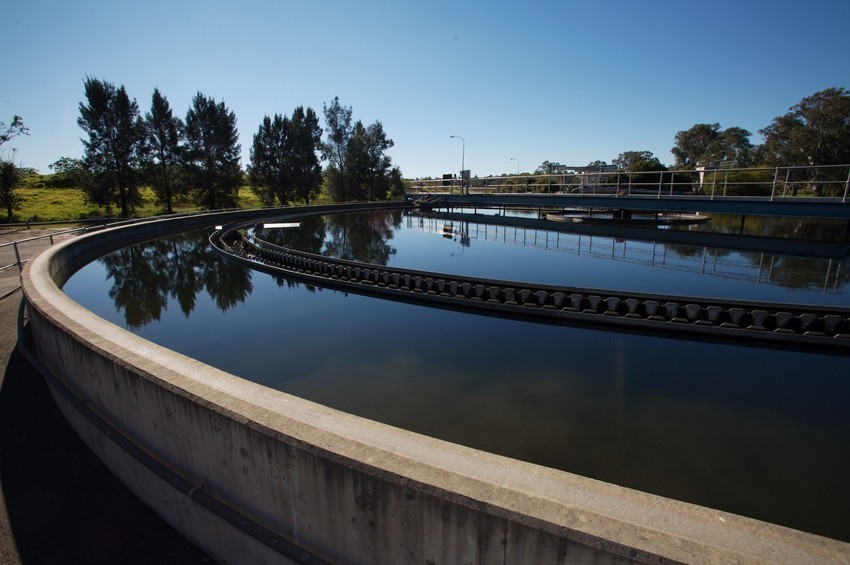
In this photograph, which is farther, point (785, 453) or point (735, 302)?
point (735, 302)

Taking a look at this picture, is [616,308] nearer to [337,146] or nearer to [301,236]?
[301,236]

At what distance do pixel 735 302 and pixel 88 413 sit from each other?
1198cm

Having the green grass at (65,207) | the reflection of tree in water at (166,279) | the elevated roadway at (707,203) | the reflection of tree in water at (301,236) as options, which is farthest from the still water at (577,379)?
the green grass at (65,207)

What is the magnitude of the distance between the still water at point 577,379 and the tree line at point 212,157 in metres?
33.1

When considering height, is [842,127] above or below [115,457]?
above

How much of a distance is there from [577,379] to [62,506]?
719cm

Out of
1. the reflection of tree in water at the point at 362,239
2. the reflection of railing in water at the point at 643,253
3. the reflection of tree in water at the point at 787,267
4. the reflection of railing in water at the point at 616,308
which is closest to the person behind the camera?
the reflection of railing in water at the point at 616,308

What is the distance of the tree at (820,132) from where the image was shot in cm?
5134

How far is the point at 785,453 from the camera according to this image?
5.46 m

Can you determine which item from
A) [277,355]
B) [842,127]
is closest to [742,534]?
[277,355]

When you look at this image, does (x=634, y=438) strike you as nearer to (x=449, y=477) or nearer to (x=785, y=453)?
(x=785, y=453)

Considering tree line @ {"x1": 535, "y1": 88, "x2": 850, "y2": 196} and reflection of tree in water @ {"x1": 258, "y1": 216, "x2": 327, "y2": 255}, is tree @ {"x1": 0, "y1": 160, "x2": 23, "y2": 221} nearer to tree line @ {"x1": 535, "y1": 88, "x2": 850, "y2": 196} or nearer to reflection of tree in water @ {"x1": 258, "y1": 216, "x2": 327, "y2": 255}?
reflection of tree in water @ {"x1": 258, "y1": 216, "x2": 327, "y2": 255}

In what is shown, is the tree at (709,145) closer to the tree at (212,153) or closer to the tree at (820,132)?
the tree at (820,132)

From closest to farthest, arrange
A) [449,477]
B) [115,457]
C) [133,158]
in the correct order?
[449,477] → [115,457] → [133,158]
